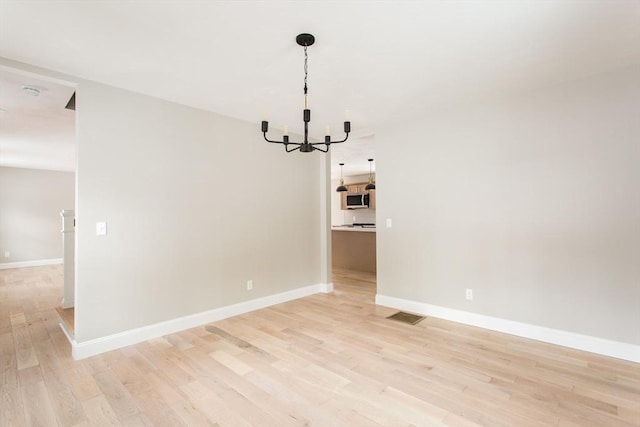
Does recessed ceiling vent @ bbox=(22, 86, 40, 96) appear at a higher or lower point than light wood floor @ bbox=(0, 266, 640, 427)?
higher

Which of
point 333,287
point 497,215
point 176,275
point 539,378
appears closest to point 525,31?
point 497,215

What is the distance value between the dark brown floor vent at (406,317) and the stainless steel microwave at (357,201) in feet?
17.3

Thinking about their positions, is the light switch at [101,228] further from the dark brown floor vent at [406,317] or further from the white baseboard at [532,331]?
the white baseboard at [532,331]

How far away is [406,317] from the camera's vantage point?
3678 millimetres

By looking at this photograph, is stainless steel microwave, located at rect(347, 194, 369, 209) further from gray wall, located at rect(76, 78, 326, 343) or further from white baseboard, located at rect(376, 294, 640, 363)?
white baseboard, located at rect(376, 294, 640, 363)

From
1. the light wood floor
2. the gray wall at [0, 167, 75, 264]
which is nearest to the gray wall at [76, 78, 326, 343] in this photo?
the light wood floor

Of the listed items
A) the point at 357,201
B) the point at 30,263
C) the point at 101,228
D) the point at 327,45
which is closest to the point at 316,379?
the point at 101,228

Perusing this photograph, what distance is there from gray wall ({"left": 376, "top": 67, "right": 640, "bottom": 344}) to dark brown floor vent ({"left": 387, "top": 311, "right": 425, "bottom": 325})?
0.24 m

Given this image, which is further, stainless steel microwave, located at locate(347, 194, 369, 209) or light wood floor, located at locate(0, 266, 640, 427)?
stainless steel microwave, located at locate(347, 194, 369, 209)

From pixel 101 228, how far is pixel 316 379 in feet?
7.75

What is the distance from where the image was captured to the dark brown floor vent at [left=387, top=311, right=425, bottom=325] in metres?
3.54

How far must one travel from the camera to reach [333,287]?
5.11m

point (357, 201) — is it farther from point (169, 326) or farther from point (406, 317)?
point (169, 326)

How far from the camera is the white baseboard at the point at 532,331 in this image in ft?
8.51
